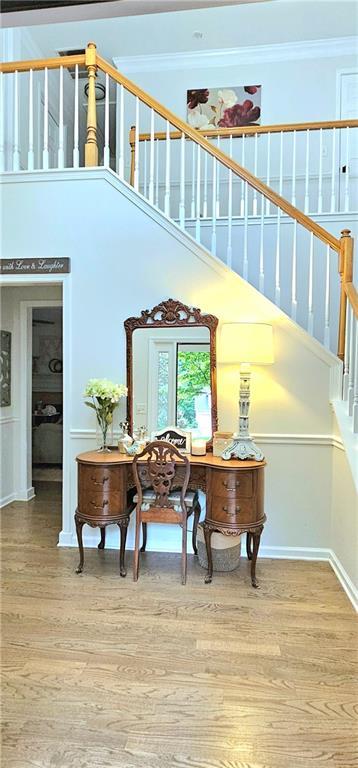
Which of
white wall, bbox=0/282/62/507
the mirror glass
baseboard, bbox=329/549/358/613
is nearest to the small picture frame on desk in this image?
the mirror glass

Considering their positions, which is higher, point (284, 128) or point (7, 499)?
point (284, 128)

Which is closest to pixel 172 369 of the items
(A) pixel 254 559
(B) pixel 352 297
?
(B) pixel 352 297

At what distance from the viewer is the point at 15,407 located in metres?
4.67

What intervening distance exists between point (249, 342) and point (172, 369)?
0.67 meters

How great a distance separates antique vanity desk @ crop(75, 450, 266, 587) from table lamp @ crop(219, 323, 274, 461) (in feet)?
0.70

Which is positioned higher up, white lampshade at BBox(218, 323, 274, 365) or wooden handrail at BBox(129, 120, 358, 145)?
wooden handrail at BBox(129, 120, 358, 145)

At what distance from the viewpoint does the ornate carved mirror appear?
3385mm

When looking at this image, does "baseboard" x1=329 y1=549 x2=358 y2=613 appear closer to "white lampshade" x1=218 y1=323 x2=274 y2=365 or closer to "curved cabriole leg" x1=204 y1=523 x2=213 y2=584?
"curved cabriole leg" x1=204 y1=523 x2=213 y2=584

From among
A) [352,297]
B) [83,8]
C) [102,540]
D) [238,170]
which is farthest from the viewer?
[102,540]

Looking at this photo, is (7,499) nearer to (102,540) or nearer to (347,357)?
(102,540)

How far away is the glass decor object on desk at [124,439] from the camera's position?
3.26m

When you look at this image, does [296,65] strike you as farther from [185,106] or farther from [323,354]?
[323,354]

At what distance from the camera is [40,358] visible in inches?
313

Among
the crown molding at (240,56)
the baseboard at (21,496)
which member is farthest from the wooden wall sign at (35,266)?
the crown molding at (240,56)
